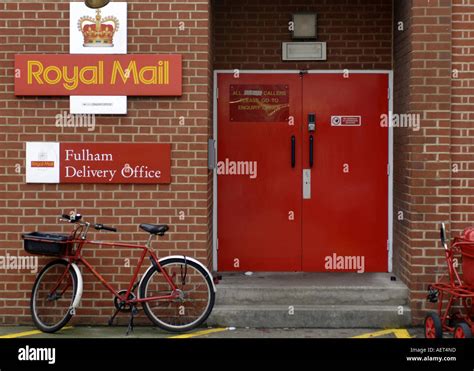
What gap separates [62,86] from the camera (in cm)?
786

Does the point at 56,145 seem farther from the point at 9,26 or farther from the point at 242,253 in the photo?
the point at 242,253

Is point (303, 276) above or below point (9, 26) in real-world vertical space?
below

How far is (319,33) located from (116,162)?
2900 millimetres

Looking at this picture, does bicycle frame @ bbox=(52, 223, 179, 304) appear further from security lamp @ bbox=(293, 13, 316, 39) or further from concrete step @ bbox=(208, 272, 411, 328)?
security lamp @ bbox=(293, 13, 316, 39)

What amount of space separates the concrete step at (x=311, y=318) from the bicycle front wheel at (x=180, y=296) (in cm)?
22

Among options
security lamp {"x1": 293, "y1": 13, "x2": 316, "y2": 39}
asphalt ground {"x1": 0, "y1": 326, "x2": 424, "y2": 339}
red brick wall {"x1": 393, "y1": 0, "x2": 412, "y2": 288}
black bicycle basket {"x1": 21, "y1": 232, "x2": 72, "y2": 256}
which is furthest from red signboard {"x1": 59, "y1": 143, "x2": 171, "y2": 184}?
red brick wall {"x1": 393, "y1": 0, "x2": 412, "y2": 288}

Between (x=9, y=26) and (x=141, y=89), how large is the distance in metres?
1.53

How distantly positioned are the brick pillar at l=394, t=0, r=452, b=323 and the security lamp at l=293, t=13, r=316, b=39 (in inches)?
52.5

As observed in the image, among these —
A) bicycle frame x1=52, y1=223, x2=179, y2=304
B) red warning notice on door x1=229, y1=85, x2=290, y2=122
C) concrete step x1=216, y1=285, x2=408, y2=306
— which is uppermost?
red warning notice on door x1=229, y1=85, x2=290, y2=122

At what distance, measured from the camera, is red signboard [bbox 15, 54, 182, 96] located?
25.7 feet

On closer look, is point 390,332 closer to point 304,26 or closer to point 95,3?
point 304,26

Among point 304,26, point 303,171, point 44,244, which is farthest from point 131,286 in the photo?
point 304,26

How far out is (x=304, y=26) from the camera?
882 cm

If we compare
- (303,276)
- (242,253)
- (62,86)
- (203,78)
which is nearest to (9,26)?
(62,86)
